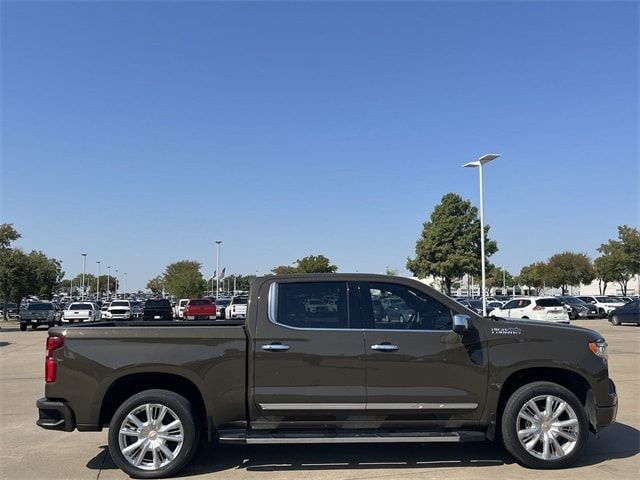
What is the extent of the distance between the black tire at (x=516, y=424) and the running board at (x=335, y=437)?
0.37 meters

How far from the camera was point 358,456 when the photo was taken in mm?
6176

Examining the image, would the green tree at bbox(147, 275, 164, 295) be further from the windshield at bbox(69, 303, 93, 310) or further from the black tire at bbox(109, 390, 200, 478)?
the black tire at bbox(109, 390, 200, 478)

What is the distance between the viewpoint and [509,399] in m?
5.85

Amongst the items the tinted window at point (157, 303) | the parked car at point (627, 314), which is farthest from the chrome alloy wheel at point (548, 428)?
the tinted window at point (157, 303)

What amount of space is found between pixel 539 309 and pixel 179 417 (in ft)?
85.1

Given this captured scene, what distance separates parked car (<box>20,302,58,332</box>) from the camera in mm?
32812

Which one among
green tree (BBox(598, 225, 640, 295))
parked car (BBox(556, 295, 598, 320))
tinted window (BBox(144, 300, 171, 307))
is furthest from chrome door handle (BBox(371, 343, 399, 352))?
green tree (BBox(598, 225, 640, 295))

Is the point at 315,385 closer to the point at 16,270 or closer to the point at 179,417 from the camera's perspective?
the point at 179,417

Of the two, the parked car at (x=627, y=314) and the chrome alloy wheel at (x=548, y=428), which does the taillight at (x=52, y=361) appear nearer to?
the chrome alloy wheel at (x=548, y=428)

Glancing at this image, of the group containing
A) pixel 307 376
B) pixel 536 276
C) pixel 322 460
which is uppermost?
pixel 536 276

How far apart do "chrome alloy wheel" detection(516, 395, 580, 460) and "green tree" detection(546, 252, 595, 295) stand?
8074 cm

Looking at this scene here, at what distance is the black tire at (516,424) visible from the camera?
5750 millimetres

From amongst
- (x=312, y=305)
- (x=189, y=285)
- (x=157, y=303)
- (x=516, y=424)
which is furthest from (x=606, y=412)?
(x=189, y=285)

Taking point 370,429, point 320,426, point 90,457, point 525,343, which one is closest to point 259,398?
point 320,426
